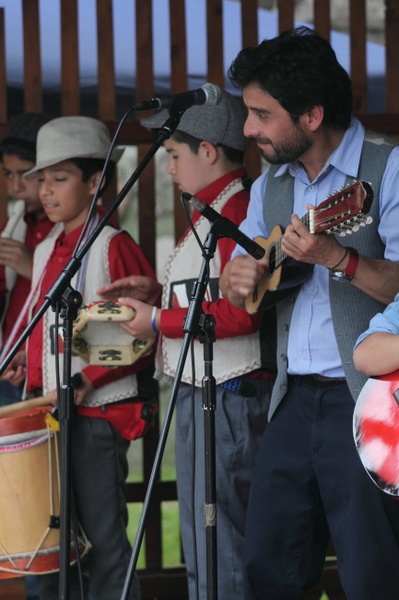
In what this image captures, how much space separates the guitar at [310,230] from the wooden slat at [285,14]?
5.13 feet

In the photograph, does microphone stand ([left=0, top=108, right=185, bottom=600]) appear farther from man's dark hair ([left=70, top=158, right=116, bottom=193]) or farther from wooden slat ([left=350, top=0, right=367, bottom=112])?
wooden slat ([left=350, top=0, right=367, bottom=112])

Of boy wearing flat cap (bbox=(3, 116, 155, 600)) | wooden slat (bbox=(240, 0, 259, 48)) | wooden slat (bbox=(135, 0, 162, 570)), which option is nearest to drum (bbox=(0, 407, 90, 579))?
boy wearing flat cap (bbox=(3, 116, 155, 600))

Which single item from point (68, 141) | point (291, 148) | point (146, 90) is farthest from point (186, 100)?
point (146, 90)

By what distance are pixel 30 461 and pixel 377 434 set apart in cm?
124

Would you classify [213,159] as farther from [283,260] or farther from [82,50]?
[82,50]

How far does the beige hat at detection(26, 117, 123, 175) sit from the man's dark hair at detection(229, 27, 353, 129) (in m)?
0.94

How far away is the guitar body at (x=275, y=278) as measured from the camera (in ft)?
9.73

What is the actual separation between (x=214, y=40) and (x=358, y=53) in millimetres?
610

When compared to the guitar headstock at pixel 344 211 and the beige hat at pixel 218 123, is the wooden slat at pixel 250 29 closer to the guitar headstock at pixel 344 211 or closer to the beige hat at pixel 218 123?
the beige hat at pixel 218 123

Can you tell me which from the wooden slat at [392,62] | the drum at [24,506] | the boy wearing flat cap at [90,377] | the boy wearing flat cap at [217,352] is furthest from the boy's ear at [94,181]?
the wooden slat at [392,62]

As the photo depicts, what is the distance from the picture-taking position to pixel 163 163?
16.2ft

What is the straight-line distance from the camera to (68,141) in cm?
385

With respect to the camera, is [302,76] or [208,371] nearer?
[208,371]

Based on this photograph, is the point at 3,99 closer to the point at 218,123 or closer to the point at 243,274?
the point at 218,123
